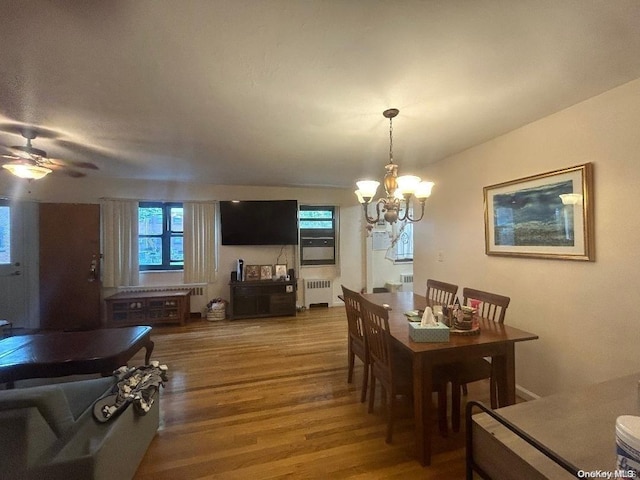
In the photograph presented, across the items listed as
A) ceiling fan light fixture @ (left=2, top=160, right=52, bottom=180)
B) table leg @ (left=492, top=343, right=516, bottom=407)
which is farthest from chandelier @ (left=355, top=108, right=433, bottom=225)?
ceiling fan light fixture @ (left=2, top=160, right=52, bottom=180)

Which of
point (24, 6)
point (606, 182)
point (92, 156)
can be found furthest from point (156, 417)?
point (606, 182)

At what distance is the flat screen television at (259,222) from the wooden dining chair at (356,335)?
9.34 feet

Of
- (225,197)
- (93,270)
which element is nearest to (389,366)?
(225,197)

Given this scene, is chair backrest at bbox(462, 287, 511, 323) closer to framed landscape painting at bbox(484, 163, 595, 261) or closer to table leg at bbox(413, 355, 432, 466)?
framed landscape painting at bbox(484, 163, 595, 261)

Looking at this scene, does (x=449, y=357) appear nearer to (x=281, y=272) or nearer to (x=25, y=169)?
(x=25, y=169)

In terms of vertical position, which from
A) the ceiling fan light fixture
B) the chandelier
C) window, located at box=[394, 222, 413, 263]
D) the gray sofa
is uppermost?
the ceiling fan light fixture

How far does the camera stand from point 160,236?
16.2 feet

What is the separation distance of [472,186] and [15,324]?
256 inches

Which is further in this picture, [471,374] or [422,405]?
[471,374]

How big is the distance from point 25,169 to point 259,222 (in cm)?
305

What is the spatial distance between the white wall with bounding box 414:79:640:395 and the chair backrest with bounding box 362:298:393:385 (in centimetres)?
142

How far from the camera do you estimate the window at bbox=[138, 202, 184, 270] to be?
486 cm

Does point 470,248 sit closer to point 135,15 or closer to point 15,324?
point 135,15

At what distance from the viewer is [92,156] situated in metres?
3.24
